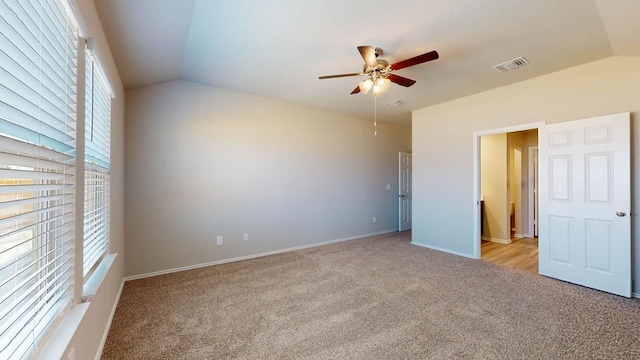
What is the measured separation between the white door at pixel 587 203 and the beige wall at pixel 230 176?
10.1 ft

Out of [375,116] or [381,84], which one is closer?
[381,84]

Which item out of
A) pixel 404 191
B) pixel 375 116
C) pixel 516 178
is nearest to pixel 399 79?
pixel 375 116

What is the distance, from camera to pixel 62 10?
51.9 inches

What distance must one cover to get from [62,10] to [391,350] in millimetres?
2854

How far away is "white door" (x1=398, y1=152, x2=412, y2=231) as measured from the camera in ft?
21.1

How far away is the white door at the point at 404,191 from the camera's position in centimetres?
644

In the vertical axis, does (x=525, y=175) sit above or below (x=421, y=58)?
below

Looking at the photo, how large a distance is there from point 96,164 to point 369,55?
93.6 inches

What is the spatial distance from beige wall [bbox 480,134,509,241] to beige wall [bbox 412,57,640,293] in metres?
1.34

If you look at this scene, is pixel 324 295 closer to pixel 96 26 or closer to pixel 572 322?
pixel 572 322

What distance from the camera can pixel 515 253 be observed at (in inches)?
177

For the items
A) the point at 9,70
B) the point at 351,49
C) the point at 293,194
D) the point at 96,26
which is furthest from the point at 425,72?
the point at 9,70

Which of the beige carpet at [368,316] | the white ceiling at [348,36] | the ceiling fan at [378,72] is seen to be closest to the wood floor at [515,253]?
the beige carpet at [368,316]

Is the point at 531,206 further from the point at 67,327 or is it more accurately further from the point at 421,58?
the point at 67,327
